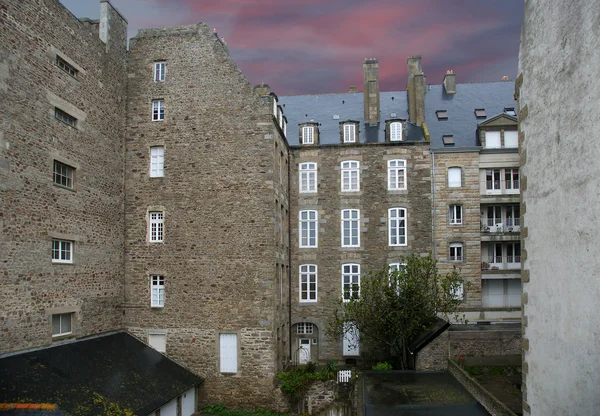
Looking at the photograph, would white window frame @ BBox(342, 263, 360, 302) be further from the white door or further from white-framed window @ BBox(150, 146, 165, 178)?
white-framed window @ BBox(150, 146, 165, 178)

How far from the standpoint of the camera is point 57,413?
12.9m

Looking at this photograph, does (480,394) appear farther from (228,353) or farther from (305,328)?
(305,328)

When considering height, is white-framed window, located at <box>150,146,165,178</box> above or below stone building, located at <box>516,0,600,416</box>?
above

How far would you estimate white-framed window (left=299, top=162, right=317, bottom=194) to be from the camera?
25.1 metres

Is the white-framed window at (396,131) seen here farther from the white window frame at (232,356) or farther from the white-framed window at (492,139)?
the white window frame at (232,356)

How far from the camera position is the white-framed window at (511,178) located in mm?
25109

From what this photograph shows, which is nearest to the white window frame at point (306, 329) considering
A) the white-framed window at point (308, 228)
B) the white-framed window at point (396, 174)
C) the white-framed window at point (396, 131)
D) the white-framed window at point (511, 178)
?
the white-framed window at point (308, 228)

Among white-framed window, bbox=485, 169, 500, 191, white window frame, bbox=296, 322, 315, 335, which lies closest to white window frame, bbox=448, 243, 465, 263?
white-framed window, bbox=485, 169, 500, 191

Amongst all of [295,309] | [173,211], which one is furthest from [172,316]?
[295,309]

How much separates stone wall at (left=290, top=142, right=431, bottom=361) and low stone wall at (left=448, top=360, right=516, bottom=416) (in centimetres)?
704

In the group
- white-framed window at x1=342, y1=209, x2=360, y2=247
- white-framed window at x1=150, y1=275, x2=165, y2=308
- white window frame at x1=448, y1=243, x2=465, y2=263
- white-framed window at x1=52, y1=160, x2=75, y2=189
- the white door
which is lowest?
the white door

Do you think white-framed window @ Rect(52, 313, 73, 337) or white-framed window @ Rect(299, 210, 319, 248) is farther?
white-framed window @ Rect(299, 210, 319, 248)

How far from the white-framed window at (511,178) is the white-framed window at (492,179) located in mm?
354

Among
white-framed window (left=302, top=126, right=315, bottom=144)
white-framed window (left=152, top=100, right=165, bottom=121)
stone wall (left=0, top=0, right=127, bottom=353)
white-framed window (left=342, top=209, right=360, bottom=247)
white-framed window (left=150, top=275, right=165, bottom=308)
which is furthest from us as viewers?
white-framed window (left=302, top=126, right=315, bottom=144)
